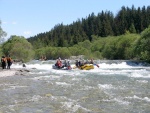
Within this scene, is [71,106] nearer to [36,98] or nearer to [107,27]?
[36,98]

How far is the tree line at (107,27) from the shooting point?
141 m

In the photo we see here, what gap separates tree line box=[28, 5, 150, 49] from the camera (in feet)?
464

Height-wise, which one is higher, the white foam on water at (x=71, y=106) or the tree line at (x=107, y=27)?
the tree line at (x=107, y=27)

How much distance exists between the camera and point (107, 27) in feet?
483

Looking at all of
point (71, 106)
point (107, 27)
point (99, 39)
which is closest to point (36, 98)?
point (71, 106)

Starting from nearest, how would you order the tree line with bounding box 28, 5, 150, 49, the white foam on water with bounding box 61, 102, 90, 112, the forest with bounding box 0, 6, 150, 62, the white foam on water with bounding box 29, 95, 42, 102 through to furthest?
the white foam on water with bounding box 61, 102, 90, 112, the white foam on water with bounding box 29, 95, 42, 102, the forest with bounding box 0, 6, 150, 62, the tree line with bounding box 28, 5, 150, 49

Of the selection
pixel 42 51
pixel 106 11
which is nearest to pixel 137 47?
pixel 42 51

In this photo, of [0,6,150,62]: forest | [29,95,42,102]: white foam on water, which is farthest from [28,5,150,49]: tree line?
[29,95,42,102]: white foam on water

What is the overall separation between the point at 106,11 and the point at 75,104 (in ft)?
521

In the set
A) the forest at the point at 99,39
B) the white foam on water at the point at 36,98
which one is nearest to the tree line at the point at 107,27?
the forest at the point at 99,39

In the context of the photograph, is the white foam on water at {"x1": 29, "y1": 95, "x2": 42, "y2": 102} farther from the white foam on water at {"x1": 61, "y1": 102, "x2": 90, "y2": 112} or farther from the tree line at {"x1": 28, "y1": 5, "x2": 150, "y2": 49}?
the tree line at {"x1": 28, "y1": 5, "x2": 150, "y2": 49}

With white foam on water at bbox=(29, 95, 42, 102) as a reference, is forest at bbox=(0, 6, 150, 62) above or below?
above

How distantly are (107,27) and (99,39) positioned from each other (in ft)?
42.2

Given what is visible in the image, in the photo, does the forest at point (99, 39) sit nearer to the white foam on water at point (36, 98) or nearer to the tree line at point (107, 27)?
the tree line at point (107, 27)
